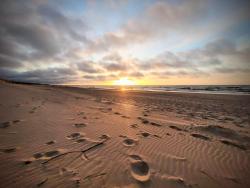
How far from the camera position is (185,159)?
2510mm

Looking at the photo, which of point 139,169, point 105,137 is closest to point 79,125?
point 105,137

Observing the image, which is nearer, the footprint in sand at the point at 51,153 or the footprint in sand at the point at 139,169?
the footprint in sand at the point at 139,169

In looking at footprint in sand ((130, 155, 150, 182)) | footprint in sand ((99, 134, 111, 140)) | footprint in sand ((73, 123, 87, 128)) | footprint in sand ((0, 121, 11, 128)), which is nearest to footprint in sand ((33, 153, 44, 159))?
footprint in sand ((99, 134, 111, 140))

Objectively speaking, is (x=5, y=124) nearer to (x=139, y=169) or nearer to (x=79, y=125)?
(x=79, y=125)

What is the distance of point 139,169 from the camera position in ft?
6.97

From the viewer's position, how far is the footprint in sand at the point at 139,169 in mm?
1942

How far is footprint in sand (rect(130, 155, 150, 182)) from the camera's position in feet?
6.37

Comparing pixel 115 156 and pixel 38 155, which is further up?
pixel 38 155

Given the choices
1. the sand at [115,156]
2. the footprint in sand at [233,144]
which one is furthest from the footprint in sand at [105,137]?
the footprint in sand at [233,144]

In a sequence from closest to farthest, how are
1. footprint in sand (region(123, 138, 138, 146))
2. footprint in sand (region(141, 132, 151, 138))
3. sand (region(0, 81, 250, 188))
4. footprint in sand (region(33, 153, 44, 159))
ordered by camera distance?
1. sand (region(0, 81, 250, 188))
2. footprint in sand (region(33, 153, 44, 159))
3. footprint in sand (region(123, 138, 138, 146))
4. footprint in sand (region(141, 132, 151, 138))

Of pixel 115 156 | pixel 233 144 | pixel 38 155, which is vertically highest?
pixel 38 155

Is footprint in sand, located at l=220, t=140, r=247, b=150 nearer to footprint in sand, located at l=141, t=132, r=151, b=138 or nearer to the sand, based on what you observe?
the sand

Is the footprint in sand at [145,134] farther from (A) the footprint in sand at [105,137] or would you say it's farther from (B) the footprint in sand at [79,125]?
(B) the footprint in sand at [79,125]

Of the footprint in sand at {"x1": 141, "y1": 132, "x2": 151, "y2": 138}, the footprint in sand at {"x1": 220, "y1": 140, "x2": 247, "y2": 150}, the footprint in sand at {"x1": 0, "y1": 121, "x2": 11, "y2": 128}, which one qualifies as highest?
the footprint in sand at {"x1": 0, "y1": 121, "x2": 11, "y2": 128}
